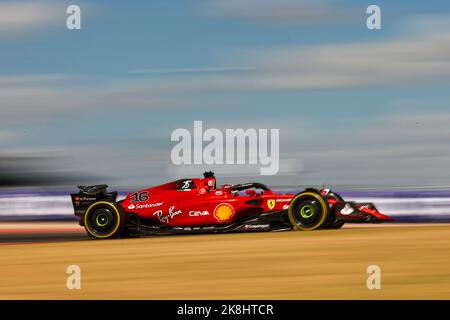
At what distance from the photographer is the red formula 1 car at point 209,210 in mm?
16656

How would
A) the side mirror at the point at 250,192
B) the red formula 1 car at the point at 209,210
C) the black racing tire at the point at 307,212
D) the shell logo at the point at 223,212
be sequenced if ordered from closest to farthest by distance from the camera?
the black racing tire at the point at 307,212 < the red formula 1 car at the point at 209,210 < the shell logo at the point at 223,212 < the side mirror at the point at 250,192

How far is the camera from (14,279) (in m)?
10.5

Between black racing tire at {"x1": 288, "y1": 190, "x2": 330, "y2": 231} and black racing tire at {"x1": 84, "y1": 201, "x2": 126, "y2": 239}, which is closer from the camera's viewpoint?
black racing tire at {"x1": 288, "y1": 190, "x2": 330, "y2": 231}

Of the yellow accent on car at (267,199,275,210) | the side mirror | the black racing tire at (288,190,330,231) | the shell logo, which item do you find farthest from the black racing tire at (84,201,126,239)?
the black racing tire at (288,190,330,231)

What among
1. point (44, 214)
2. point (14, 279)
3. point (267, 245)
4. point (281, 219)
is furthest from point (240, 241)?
point (44, 214)

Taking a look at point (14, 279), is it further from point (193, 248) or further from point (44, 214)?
point (44, 214)

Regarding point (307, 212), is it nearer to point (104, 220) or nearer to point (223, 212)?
point (223, 212)

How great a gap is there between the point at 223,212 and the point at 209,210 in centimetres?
28

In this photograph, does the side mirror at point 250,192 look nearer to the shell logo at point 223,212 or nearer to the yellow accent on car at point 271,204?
the yellow accent on car at point 271,204

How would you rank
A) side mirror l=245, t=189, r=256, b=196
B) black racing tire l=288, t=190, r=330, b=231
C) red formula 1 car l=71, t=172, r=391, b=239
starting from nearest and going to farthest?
black racing tire l=288, t=190, r=330, b=231
red formula 1 car l=71, t=172, r=391, b=239
side mirror l=245, t=189, r=256, b=196

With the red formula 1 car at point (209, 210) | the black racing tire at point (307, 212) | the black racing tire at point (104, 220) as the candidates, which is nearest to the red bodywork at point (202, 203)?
the red formula 1 car at point (209, 210)

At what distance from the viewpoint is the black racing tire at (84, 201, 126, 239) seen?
17.0 metres

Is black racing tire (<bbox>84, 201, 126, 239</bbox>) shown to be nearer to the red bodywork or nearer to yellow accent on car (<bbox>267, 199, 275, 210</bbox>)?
the red bodywork

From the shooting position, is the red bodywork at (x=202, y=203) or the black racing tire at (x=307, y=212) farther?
the red bodywork at (x=202, y=203)
